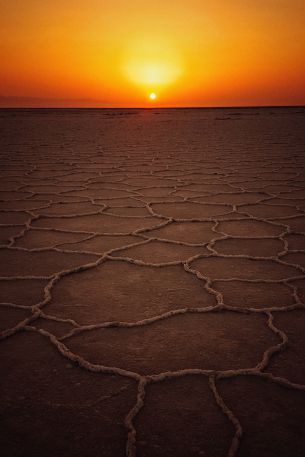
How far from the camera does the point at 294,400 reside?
0.86 metres

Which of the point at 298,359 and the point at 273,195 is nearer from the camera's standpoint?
the point at 298,359

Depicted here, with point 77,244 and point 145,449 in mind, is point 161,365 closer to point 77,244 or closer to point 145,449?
point 145,449

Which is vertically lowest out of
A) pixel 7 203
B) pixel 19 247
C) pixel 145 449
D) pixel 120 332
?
pixel 145 449

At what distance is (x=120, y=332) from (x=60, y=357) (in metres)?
0.17

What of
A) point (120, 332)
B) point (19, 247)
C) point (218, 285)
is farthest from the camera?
point (19, 247)

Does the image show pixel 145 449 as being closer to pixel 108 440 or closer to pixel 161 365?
pixel 108 440

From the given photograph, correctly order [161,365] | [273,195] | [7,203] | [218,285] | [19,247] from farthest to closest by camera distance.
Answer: [273,195] < [7,203] < [19,247] < [218,285] < [161,365]

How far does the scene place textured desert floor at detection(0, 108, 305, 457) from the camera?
0.78 meters

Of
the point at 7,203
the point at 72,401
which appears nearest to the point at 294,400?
the point at 72,401

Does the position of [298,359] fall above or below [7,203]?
below

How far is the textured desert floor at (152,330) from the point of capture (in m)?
0.78

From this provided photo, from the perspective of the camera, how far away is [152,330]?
Answer: 1123 millimetres

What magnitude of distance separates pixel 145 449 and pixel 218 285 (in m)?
0.73

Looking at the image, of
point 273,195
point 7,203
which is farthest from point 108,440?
point 273,195
